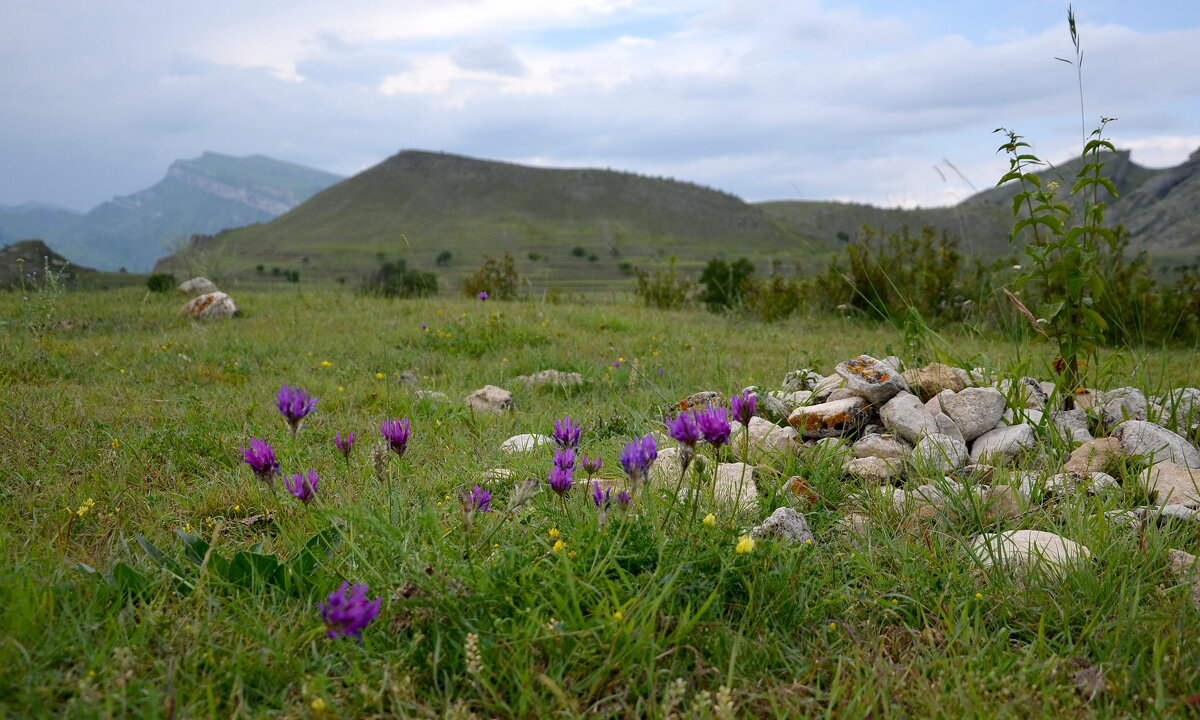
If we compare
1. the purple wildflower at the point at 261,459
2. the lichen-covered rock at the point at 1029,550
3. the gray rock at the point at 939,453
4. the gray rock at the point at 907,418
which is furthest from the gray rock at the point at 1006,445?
the purple wildflower at the point at 261,459

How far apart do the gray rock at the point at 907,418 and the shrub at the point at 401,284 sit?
6.84 metres

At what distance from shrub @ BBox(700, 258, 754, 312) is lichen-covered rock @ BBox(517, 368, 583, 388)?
4.69m

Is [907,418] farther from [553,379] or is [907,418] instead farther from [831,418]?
[553,379]

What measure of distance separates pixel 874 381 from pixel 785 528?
4.77ft

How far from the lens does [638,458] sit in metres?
1.74

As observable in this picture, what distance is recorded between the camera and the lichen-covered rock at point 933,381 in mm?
3428

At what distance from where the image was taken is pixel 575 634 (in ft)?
4.82

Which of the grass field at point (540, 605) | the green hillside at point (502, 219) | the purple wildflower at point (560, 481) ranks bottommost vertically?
the grass field at point (540, 605)

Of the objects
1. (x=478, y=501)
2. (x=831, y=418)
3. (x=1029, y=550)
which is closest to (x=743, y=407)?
(x=478, y=501)

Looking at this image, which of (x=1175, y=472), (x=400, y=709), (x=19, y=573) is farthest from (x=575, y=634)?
(x=1175, y=472)

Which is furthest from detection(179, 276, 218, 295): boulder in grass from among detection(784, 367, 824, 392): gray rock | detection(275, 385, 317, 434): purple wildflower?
detection(275, 385, 317, 434): purple wildflower

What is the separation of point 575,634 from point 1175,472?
2.43 metres

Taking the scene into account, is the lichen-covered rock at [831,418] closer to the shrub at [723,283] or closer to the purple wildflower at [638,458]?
the purple wildflower at [638,458]

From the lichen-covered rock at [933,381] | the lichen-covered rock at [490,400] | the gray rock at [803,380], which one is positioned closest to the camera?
the lichen-covered rock at [933,381]
